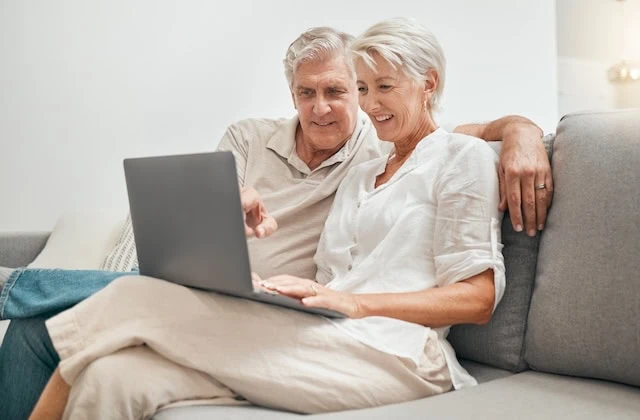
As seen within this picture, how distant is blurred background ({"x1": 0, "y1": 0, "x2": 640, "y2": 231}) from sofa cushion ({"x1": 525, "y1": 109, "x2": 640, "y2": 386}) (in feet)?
6.81

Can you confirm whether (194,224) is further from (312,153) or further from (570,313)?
(312,153)

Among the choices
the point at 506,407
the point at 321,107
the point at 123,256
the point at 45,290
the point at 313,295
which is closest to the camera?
the point at 506,407

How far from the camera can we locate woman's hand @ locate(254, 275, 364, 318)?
1.26m

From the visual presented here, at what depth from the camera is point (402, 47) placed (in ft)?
5.36

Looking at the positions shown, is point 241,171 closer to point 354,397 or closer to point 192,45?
point 354,397

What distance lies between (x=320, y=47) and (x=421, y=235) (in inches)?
26.3

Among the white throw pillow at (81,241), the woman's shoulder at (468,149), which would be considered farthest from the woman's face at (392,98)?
the white throw pillow at (81,241)

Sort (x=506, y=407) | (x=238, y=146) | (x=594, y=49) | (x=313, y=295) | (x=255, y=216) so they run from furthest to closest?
(x=594, y=49), (x=238, y=146), (x=255, y=216), (x=313, y=295), (x=506, y=407)

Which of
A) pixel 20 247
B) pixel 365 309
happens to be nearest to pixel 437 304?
pixel 365 309

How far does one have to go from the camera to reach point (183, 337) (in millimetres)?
1220

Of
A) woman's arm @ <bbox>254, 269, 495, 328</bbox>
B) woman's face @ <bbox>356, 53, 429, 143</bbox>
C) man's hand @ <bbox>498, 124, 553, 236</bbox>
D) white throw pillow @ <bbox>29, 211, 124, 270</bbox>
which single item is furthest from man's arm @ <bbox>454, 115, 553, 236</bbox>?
white throw pillow @ <bbox>29, 211, 124, 270</bbox>

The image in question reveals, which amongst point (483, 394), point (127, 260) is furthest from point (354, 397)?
point (127, 260)

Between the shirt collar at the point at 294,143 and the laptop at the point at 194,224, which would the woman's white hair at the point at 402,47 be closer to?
the shirt collar at the point at 294,143

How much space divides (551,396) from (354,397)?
315 millimetres
